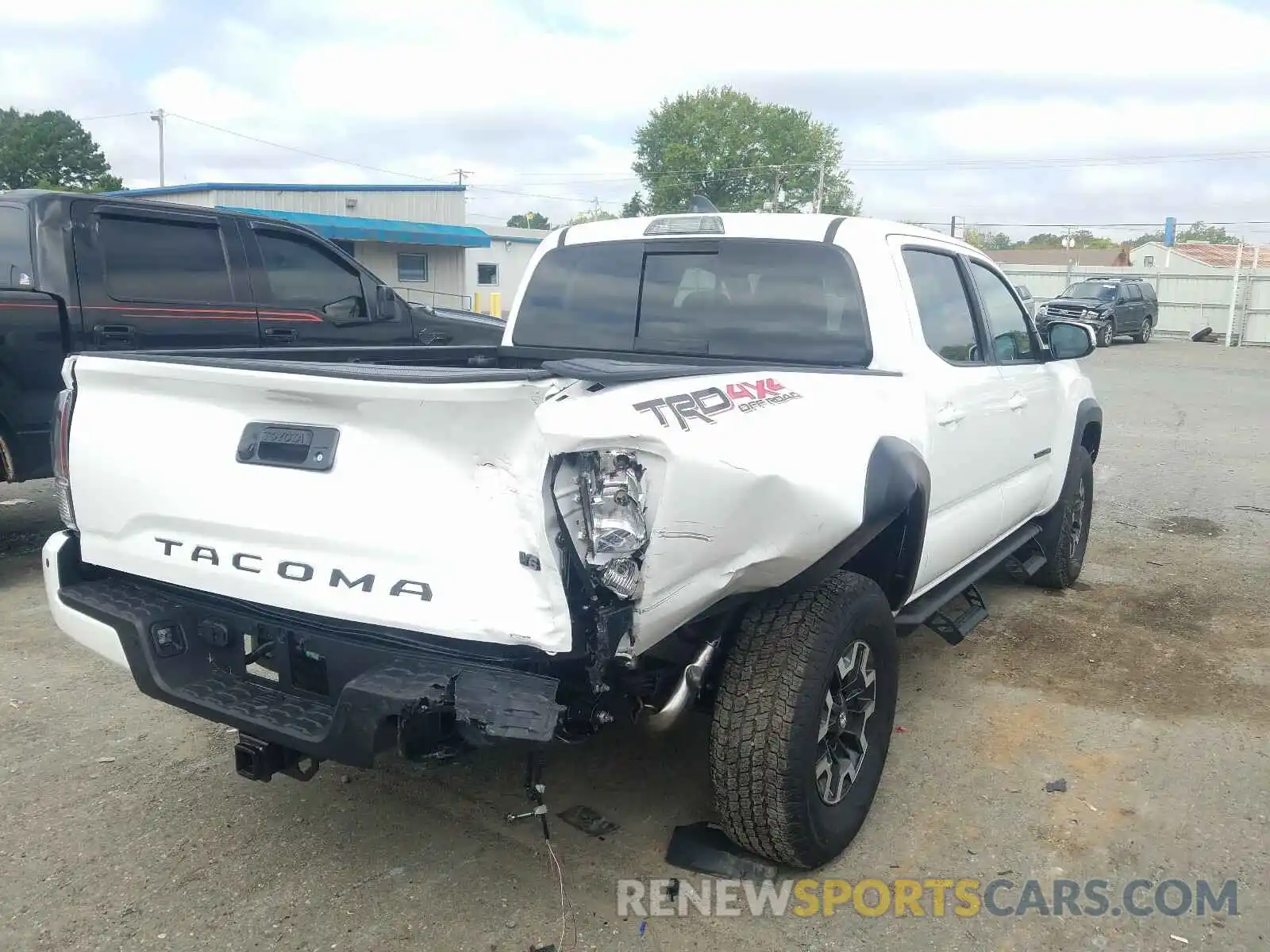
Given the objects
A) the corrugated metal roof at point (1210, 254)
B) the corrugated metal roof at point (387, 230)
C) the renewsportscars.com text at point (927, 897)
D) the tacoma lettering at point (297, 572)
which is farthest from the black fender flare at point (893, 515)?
the corrugated metal roof at point (1210, 254)

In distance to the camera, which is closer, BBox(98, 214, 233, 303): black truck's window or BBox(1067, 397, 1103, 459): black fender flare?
BBox(1067, 397, 1103, 459): black fender flare

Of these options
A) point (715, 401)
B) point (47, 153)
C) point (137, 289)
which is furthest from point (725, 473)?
point (47, 153)

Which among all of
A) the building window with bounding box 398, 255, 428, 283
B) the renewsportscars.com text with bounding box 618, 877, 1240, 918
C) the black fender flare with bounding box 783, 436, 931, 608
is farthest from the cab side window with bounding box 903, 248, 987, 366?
the building window with bounding box 398, 255, 428, 283

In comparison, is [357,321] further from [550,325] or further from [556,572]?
[556,572]

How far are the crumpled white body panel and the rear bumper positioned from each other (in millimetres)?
106

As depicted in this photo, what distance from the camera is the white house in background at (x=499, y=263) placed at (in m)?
35.7

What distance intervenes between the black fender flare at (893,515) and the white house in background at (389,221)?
24105 mm

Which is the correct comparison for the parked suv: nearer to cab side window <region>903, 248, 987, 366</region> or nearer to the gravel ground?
cab side window <region>903, 248, 987, 366</region>

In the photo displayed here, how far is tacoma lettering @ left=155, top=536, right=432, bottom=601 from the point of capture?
7.79 ft

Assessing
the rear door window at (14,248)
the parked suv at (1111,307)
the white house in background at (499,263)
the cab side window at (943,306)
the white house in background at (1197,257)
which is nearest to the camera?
the cab side window at (943,306)

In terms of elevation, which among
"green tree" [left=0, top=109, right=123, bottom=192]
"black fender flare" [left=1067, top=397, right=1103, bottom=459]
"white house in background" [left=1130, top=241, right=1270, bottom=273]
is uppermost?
"green tree" [left=0, top=109, right=123, bottom=192]

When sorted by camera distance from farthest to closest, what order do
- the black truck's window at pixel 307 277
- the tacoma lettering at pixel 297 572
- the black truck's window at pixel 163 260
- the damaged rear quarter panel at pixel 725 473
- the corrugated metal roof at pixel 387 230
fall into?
the corrugated metal roof at pixel 387 230 → the black truck's window at pixel 307 277 → the black truck's window at pixel 163 260 → the tacoma lettering at pixel 297 572 → the damaged rear quarter panel at pixel 725 473

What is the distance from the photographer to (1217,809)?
339 centimetres

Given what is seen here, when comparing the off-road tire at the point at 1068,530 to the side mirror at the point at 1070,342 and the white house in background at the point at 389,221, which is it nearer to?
the side mirror at the point at 1070,342
